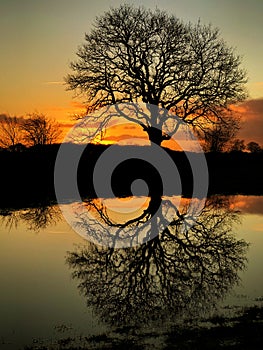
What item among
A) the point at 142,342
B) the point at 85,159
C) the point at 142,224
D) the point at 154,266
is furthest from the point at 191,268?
the point at 85,159

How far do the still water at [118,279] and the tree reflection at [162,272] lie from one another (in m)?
0.02

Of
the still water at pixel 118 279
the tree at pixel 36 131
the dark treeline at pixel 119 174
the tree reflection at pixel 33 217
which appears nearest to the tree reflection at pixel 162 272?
the still water at pixel 118 279

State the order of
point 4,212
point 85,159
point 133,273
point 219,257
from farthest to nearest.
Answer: point 85,159, point 4,212, point 219,257, point 133,273

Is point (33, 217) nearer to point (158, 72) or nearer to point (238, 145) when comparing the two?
point (158, 72)

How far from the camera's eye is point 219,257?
1525 centimetres

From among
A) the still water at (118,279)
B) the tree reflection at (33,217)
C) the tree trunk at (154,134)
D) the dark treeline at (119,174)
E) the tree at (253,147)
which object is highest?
the tree at (253,147)

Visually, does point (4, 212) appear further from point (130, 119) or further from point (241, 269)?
point (130, 119)

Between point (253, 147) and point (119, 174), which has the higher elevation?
point (253, 147)

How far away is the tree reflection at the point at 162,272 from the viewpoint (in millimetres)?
10234

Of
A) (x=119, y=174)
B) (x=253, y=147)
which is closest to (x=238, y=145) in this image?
(x=253, y=147)

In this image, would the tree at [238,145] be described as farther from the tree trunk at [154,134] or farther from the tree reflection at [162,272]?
the tree reflection at [162,272]

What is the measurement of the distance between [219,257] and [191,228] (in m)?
5.14

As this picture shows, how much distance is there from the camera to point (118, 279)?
12727mm

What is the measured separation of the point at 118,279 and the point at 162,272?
4.51ft
